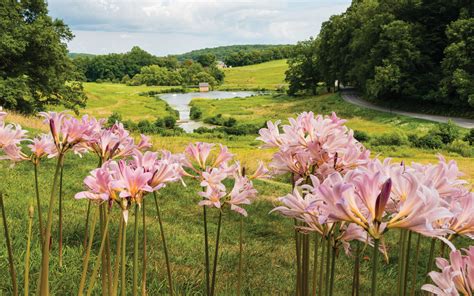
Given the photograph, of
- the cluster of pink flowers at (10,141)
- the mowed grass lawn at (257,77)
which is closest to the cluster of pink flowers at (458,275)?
the cluster of pink flowers at (10,141)

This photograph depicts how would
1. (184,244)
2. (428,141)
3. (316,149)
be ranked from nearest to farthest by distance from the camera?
(316,149), (184,244), (428,141)

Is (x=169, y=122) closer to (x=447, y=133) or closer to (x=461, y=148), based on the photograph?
(x=447, y=133)

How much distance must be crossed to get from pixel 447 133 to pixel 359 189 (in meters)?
34.1

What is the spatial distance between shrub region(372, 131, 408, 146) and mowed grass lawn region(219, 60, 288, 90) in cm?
8522

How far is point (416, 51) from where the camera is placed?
149 feet

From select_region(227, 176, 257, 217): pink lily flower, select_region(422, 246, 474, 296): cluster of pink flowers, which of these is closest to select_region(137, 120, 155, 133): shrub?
select_region(227, 176, 257, 217): pink lily flower

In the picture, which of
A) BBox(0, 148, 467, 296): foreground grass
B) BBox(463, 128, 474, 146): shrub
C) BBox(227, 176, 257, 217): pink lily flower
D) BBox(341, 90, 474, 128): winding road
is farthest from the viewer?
BBox(341, 90, 474, 128): winding road

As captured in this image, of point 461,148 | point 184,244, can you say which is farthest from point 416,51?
point 184,244

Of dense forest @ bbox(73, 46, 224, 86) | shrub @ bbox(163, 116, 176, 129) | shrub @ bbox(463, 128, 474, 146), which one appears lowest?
shrub @ bbox(163, 116, 176, 129)

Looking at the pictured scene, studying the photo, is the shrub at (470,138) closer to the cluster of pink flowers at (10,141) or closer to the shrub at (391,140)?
the shrub at (391,140)

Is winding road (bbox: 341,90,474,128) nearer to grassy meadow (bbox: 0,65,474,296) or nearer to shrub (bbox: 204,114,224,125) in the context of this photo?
shrub (bbox: 204,114,224,125)

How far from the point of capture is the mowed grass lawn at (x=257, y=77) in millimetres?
125006

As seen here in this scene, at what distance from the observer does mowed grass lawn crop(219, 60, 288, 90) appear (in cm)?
12501

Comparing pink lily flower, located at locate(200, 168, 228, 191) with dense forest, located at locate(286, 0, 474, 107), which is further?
dense forest, located at locate(286, 0, 474, 107)
